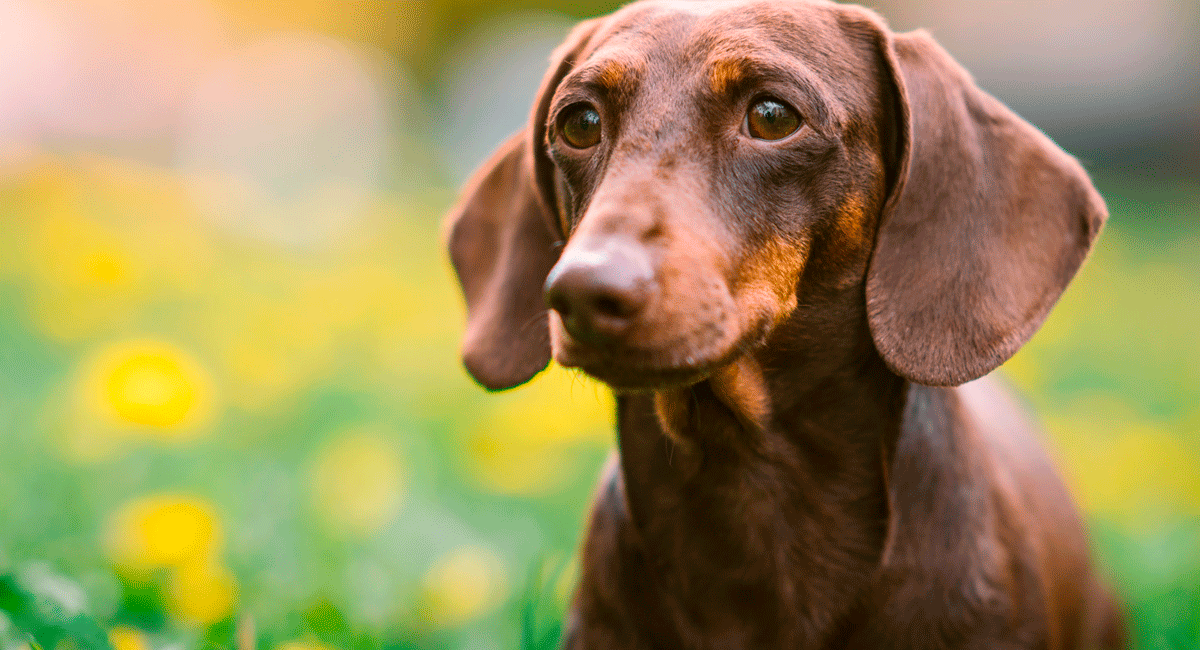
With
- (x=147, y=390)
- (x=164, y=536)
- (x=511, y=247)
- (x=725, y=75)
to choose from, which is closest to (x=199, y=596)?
(x=164, y=536)

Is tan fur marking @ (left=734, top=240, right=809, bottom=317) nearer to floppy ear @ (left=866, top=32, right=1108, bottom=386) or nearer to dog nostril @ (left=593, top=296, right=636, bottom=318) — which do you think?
floppy ear @ (left=866, top=32, right=1108, bottom=386)

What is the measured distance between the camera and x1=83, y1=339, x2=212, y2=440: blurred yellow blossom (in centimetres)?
298

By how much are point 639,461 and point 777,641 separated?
1.66 ft

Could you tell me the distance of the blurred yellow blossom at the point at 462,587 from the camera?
2832mm

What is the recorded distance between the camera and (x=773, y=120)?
2006 mm

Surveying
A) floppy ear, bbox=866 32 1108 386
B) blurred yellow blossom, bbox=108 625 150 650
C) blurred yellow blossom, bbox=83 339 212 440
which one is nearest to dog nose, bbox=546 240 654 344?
floppy ear, bbox=866 32 1108 386

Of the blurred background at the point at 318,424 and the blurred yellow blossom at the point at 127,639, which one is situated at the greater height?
the blurred yellow blossom at the point at 127,639

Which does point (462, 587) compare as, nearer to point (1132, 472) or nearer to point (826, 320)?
point (826, 320)

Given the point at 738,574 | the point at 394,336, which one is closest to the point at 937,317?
the point at 738,574

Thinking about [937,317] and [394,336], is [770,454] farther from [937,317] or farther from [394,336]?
→ [394,336]

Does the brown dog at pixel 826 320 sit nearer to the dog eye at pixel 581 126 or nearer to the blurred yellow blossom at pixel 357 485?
the dog eye at pixel 581 126

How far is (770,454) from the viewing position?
2238 mm

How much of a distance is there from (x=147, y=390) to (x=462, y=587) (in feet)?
3.75

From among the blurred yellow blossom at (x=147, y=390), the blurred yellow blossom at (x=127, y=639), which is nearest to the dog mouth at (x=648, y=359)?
the blurred yellow blossom at (x=127, y=639)
